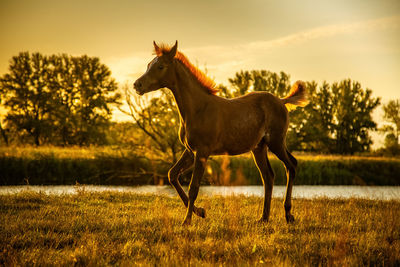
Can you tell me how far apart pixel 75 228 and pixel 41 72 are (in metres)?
41.1

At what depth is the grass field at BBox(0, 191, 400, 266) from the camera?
3.94 m

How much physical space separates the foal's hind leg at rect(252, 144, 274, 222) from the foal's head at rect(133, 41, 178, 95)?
2.24 metres

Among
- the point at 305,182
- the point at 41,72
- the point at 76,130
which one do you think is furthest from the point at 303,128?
the point at 41,72

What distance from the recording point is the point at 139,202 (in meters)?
8.33

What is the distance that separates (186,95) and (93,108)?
37.4 metres

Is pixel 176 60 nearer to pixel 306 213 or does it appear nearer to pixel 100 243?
pixel 100 243

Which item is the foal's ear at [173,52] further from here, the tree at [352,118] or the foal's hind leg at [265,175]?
the tree at [352,118]

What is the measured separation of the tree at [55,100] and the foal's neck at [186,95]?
108ft

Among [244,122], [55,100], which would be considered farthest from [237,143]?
[55,100]

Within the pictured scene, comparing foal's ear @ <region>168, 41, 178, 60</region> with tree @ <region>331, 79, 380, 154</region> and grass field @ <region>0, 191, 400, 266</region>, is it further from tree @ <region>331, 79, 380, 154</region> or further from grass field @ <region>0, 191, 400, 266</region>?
tree @ <region>331, 79, 380, 154</region>

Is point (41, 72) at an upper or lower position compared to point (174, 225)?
upper

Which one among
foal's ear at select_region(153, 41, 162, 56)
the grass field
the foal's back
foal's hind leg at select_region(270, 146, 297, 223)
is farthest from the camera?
foal's hind leg at select_region(270, 146, 297, 223)

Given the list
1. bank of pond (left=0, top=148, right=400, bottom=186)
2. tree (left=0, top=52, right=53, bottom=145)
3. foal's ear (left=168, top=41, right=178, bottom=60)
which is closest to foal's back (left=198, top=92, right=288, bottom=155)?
foal's ear (left=168, top=41, right=178, bottom=60)

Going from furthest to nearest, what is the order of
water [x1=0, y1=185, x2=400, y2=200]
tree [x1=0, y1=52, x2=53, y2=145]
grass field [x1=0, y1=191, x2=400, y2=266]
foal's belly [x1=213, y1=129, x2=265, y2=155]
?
1. tree [x1=0, y1=52, x2=53, y2=145]
2. water [x1=0, y1=185, x2=400, y2=200]
3. foal's belly [x1=213, y1=129, x2=265, y2=155]
4. grass field [x1=0, y1=191, x2=400, y2=266]
